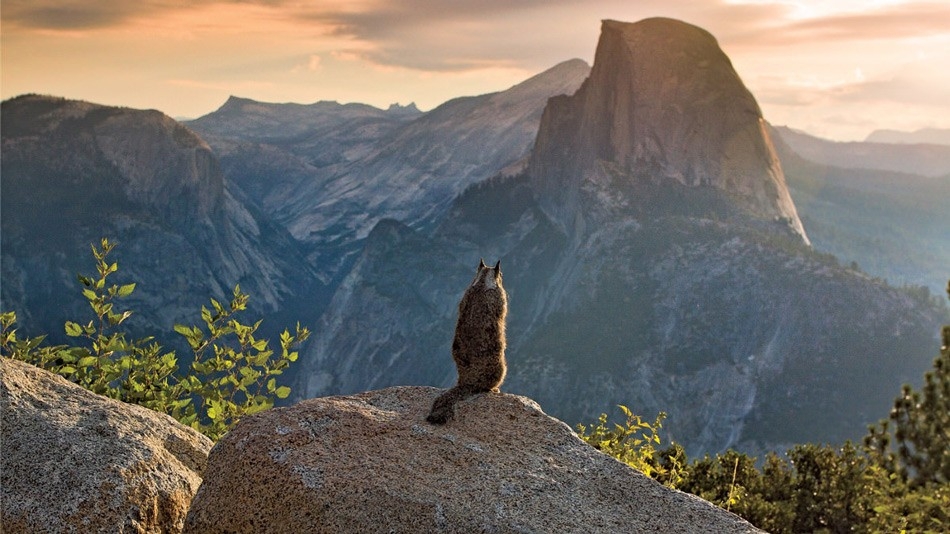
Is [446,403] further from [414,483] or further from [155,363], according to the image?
[155,363]

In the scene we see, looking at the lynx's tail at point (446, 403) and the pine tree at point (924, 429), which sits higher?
the lynx's tail at point (446, 403)

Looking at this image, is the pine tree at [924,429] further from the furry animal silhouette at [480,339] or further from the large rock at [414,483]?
the large rock at [414,483]

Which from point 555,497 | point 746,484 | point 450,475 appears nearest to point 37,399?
point 450,475

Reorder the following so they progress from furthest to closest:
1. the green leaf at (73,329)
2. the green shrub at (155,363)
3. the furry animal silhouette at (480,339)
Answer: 1. the green shrub at (155,363)
2. the green leaf at (73,329)
3. the furry animal silhouette at (480,339)

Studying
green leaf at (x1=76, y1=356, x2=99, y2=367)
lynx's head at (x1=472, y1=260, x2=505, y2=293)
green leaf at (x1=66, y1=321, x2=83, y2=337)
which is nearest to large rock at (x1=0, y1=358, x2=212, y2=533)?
green leaf at (x1=66, y1=321, x2=83, y2=337)

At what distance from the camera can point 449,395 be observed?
10.5 metres

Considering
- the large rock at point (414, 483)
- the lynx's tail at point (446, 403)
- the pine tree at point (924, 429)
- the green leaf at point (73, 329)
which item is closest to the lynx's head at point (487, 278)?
the lynx's tail at point (446, 403)

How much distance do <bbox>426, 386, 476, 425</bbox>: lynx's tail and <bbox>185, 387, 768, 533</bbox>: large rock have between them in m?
0.13

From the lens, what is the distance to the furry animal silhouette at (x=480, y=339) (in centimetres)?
1114

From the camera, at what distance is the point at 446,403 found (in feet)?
33.6

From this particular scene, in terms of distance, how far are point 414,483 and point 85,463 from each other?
342 cm

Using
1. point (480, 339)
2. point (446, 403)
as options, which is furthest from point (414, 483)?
Result: point (480, 339)

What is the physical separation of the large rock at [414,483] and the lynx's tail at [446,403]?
0.42 feet

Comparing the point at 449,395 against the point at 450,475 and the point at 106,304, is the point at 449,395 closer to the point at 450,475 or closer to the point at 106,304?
the point at 450,475
